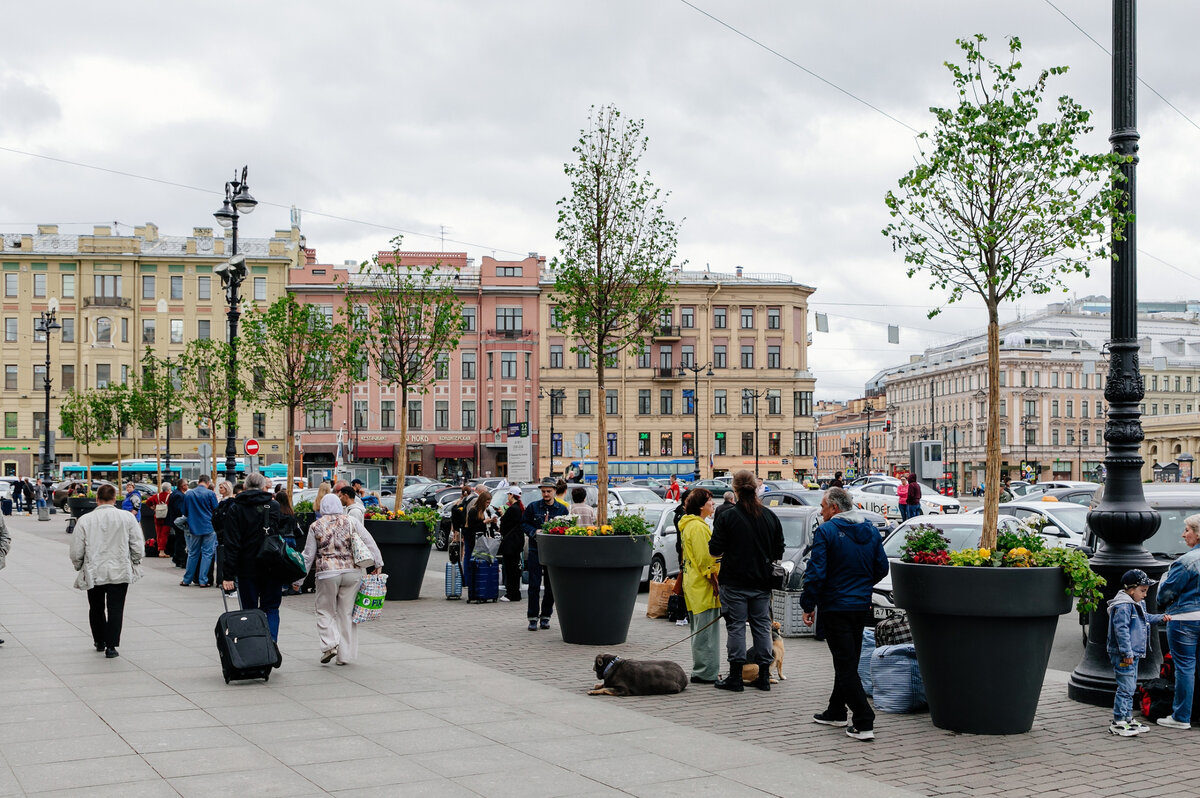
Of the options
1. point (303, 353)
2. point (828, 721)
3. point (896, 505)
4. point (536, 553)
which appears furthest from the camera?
point (896, 505)

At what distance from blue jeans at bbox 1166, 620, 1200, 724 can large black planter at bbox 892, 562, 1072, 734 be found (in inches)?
35.0

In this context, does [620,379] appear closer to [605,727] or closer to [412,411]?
[412,411]

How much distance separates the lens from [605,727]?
27.7 feet

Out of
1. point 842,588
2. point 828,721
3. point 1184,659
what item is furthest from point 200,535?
point 1184,659

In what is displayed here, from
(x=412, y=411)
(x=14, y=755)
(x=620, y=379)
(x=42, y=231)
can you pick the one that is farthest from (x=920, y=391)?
(x=14, y=755)

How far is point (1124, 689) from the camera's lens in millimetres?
8336

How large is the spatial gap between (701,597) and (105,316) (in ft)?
268

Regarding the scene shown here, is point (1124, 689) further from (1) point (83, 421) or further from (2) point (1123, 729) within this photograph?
(1) point (83, 421)

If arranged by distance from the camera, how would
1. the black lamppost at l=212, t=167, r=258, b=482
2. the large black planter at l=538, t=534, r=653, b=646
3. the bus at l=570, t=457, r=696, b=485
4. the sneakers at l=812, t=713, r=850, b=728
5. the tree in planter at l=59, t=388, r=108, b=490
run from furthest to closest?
1. the bus at l=570, t=457, r=696, b=485
2. the tree in planter at l=59, t=388, r=108, b=490
3. the black lamppost at l=212, t=167, r=258, b=482
4. the large black planter at l=538, t=534, r=653, b=646
5. the sneakers at l=812, t=713, r=850, b=728

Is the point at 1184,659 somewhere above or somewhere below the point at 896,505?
above

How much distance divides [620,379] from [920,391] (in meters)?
73.1

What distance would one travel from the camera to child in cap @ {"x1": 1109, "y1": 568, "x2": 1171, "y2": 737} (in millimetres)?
8305

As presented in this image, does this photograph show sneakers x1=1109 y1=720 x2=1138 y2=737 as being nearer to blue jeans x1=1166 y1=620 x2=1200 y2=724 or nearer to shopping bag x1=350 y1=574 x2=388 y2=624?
blue jeans x1=1166 y1=620 x2=1200 y2=724

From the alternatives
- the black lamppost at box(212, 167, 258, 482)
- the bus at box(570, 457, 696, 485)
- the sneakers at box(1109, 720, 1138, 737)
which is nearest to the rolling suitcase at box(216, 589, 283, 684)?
the sneakers at box(1109, 720, 1138, 737)
